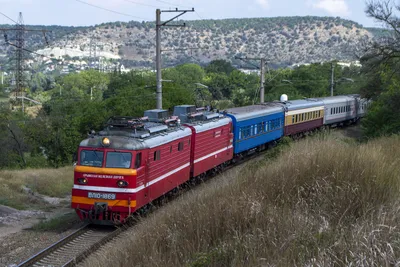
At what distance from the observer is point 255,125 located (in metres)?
30.6

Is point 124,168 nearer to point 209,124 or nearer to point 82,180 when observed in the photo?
point 82,180

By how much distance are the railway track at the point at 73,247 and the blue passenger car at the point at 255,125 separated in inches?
502

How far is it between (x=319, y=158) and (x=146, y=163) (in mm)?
5434

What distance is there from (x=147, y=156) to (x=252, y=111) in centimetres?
1523

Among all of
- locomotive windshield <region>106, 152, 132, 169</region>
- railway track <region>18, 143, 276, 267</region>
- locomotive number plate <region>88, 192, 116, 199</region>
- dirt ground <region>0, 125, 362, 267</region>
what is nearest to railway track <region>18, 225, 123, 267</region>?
railway track <region>18, 143, 276, 267</region>

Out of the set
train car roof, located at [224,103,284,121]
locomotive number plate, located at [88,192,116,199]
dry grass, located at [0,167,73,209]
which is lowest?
dry grass, located at [0,167,73,209]

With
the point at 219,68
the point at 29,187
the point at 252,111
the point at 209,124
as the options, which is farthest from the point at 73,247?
the point at 219,68

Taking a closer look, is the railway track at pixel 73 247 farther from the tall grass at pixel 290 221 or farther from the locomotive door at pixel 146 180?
the tall grass at pixel 290 221

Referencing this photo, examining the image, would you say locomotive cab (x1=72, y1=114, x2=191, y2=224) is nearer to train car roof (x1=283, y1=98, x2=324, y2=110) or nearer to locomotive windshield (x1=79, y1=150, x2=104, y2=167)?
locomotive windshield (x1=79, y1=150, x2=104, y2=167)

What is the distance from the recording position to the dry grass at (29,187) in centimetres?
1995

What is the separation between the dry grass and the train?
4700 millimetres

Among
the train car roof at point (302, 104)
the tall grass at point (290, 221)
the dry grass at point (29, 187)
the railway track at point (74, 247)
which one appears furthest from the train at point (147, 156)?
the train car roof at point (302, 104)

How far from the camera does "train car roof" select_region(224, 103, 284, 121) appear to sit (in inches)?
1110

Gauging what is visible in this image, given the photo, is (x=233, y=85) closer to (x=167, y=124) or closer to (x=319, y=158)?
(x=167, y=124)
